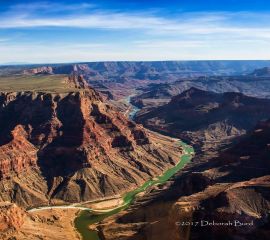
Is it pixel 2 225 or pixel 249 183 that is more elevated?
pixel 249 183

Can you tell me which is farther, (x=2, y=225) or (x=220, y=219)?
(x=2, y=225)

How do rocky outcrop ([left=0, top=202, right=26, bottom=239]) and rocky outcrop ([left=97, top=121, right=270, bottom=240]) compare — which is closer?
rocky outcrop ([left=97, top=121, right=270, bottom=240])

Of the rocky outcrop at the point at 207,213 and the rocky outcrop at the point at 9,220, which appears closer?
the rocky outcrop at the point at 207,213

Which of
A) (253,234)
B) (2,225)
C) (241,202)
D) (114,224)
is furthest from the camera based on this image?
(114,224)

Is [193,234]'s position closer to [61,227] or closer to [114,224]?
[114,224]

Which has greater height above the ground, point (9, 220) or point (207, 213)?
point (207, 213)

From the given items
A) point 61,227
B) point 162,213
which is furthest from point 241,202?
point 61,227

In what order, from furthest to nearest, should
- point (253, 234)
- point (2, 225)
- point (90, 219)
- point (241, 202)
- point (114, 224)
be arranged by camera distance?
point (90, 219) → point (114, 224) → point (2, 225) → point (241, 202) → point (253, 234)

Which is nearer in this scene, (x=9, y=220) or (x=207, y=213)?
(x=207, y=213)

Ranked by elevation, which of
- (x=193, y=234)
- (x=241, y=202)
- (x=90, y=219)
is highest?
(x=241, y=202)
